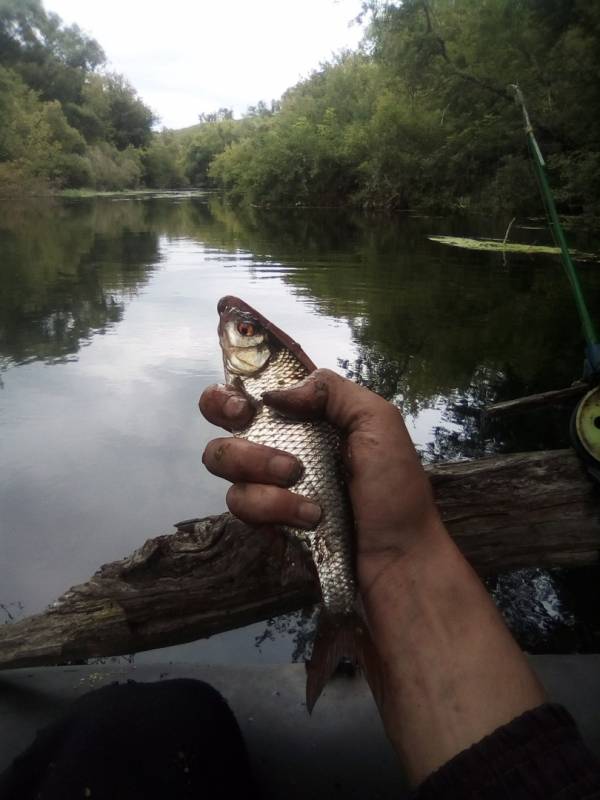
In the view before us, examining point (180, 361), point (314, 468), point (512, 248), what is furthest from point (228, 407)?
point (512, 248)

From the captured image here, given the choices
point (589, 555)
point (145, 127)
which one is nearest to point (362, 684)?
point (589, 555)

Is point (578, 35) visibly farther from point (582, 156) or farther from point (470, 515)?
point (470, 515)

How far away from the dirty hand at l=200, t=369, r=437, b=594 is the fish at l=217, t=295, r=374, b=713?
1.5 inches

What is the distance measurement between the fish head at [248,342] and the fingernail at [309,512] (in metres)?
0.44

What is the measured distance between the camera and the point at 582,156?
2223cm

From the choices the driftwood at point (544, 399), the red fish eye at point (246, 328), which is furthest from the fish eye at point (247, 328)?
the driftwood at point (544, 399)

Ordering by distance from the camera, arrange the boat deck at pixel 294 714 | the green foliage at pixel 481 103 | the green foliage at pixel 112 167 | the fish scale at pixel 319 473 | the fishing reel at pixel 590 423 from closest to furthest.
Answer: the fish scale at pixel 319 473, the boat deck at pixel 294 714, the fishing reel at pixel 590 423, the green foliage at pixel 481 103, the green foliage at pixel 112 167

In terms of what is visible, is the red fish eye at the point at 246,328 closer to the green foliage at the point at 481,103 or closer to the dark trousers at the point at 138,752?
the dark trousers at the point at 138,752

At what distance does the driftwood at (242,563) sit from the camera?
2.30 metres

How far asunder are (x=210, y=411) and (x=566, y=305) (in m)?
10.8

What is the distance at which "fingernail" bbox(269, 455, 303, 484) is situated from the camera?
182 centimetres

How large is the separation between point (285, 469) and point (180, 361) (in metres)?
6.31

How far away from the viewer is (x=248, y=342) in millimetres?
1970

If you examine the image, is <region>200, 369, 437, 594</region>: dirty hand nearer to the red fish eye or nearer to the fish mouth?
the fish mouth
